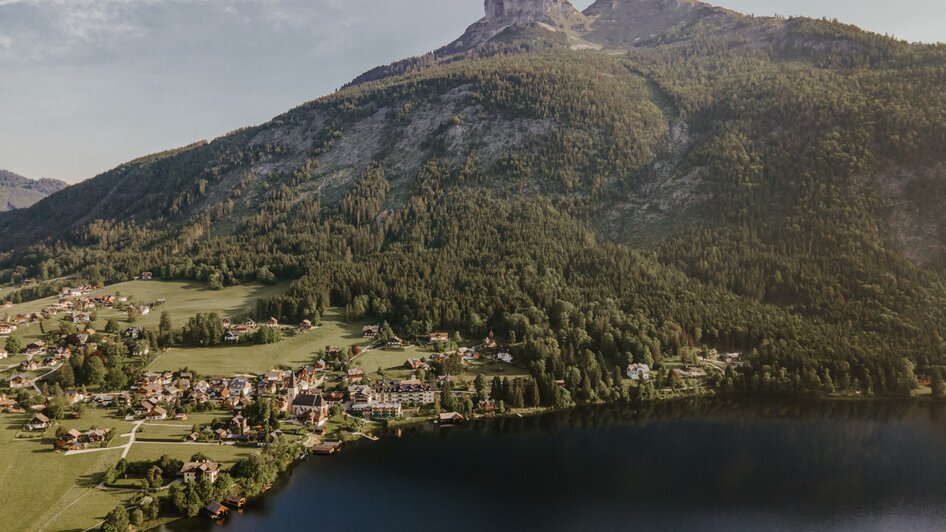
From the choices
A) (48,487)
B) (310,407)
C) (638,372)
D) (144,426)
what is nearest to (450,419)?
(310,407)

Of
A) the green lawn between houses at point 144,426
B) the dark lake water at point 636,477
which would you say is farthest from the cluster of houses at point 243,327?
the dark lake water at point 636,477

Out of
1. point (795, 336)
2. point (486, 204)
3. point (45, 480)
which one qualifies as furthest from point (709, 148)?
point (45, 480)

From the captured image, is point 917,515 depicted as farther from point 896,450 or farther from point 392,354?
point 392,354

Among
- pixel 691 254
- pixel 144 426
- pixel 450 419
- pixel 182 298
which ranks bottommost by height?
pixel 450 419

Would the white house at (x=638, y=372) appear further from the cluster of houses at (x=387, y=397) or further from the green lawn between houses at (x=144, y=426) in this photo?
the cluster of houses at (x=387, y=397)

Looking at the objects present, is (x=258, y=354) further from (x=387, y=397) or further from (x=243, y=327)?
(x=387, y=397)
